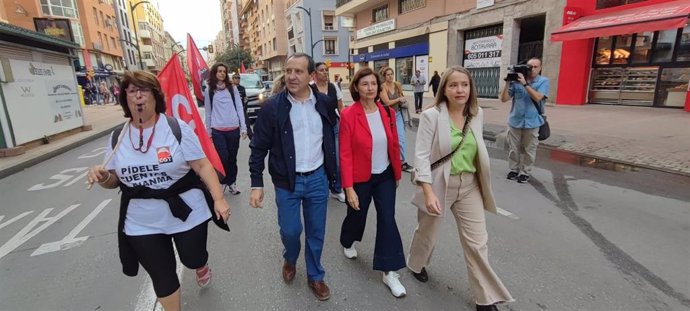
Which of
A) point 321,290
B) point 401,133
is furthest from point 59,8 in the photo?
point 321,290

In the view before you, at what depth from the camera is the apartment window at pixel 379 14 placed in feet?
90.7

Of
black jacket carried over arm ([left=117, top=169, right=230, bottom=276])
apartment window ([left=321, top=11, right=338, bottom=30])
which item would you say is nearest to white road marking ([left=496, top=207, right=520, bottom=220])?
black jacket carried over arm ([left=117, top=169, right=230, bottom=276])

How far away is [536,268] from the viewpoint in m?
3.12

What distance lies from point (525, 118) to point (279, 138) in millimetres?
4244

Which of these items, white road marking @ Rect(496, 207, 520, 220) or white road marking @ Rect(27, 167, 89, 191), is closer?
white road marking @ Rect(496, 207, 520, 220)

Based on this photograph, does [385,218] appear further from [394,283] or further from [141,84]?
[141,84]

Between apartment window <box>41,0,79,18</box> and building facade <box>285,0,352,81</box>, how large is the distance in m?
24.2

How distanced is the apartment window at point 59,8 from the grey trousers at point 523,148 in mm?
43607

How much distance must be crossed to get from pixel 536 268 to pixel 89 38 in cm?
4705

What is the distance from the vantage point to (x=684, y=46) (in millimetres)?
11508

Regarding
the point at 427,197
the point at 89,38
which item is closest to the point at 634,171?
the point at 427,197

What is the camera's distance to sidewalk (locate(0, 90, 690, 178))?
21.9 feet

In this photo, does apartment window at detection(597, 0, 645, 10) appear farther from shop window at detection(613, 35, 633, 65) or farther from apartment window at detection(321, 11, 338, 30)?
apartment window at detection(321, 11, 338, 30)

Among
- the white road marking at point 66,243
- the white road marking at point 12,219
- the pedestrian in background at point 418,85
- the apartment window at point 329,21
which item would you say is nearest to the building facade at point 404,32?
the pedestrian in background at point 418,85
